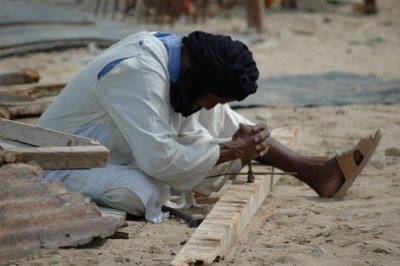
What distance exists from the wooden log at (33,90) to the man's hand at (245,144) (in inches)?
88.2

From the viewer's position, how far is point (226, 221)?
362 centimetres

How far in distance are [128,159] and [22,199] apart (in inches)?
37.5

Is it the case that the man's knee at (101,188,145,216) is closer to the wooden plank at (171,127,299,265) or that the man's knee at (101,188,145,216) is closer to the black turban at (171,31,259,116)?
the wooden plank at (171,127,299,265)

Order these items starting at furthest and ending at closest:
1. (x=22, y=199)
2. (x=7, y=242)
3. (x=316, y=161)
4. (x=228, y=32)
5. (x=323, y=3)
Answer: (x=323, y=3) → (x=228, y=32) → (x=316, y=161) → (x=22, y=199) → (x=7, y=242)

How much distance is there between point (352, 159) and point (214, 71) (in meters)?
1.19

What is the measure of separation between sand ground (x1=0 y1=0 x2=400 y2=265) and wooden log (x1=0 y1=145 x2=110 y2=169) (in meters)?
0.38

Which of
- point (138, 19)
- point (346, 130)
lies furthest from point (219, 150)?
point (138, 19)

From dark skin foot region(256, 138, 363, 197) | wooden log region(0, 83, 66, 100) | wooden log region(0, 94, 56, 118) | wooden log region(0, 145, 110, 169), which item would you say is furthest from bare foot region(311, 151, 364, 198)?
wooden log region(0, 83, 66, 100)

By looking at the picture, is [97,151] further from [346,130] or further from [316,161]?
[346,130]

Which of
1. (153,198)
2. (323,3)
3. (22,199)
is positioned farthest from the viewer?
(323,3)

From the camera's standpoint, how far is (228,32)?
1156 cm

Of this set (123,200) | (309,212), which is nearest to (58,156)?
(123,200)

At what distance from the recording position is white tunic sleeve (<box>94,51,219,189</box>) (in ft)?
12.6

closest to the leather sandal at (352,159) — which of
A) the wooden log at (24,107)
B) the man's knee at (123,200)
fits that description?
the man's knee at (123,200)
